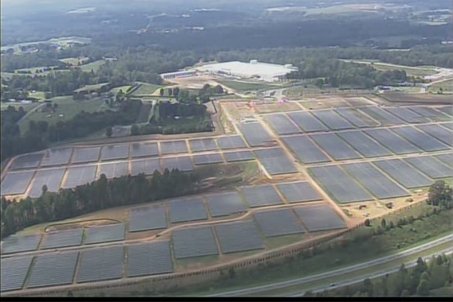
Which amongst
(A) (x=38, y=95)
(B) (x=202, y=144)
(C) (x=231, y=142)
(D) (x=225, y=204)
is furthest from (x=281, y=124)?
(A) (x=38, y=95)

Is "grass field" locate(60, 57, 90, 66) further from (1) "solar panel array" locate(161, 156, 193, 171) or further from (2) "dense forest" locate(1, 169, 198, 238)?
(2) "dense forest" locate(1, 169, 198, 238)

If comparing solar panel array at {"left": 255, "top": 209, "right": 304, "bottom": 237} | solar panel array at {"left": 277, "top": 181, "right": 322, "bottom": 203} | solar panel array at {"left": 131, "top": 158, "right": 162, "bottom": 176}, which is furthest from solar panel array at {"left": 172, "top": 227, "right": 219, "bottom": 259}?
solar panel array at {"left": 131, "top": 158, "right": 162, "bottom": 176}

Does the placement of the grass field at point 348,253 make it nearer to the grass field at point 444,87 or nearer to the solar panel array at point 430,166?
the solar panel array at point 430,166

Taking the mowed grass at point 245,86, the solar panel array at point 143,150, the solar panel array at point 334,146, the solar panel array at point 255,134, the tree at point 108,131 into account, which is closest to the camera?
the solar panel array at point 334,146

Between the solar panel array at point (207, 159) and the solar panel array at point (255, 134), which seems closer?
the solar panel array at point (207, 159)

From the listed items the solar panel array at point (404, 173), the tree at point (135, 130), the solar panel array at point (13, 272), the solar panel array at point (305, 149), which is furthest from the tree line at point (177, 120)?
the solar panel array at point (13, 272)

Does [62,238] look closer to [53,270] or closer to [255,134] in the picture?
[53,270]
